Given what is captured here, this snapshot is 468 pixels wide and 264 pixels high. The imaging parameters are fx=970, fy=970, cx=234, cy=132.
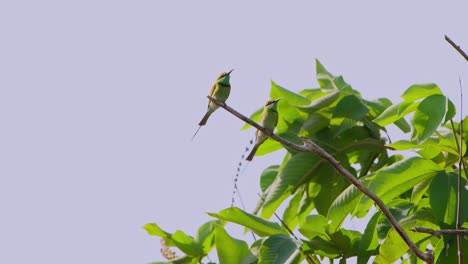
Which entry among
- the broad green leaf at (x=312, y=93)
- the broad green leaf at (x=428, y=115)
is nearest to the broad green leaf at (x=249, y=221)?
the broad green leaf at (x=428, y=115)

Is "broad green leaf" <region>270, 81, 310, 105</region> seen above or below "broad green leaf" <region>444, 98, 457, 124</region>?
above

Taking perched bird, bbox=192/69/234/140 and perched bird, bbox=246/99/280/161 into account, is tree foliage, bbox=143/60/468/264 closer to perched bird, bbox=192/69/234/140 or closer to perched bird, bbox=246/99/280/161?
perched bird, bbox=246/99/280/161

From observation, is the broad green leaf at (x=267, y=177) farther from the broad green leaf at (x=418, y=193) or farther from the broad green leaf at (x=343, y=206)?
the broad green leaf at (x=418, y=193)

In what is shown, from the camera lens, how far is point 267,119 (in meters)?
4.45

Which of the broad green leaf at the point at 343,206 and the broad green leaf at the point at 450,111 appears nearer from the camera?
the broad green leaf at the point at 450,111

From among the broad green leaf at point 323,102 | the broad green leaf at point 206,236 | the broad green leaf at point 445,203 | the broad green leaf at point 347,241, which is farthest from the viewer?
the broad green leaf at point 323,102

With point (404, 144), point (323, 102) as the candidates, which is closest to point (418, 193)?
point (404, 144)

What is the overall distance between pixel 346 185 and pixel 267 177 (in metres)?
0.37

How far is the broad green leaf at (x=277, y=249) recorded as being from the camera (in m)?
3.33

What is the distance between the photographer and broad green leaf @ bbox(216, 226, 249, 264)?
3.60 meters

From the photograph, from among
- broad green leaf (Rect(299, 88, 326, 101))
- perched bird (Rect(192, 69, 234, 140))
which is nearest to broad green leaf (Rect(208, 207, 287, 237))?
broad green leaf (Rect(299, 88, 326, 101))

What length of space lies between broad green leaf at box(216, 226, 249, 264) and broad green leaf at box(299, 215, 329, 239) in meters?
0.25

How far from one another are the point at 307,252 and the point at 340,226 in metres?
0.16

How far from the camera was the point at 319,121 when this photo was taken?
427cm
